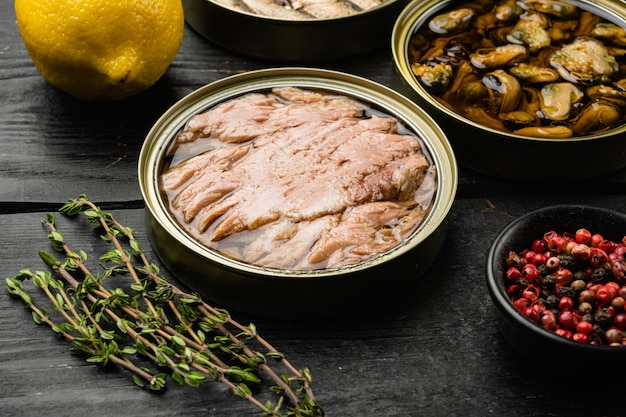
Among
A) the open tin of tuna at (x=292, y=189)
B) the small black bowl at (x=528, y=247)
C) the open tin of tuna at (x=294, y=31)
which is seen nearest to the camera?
the small black bowl at (x=528, y=247)

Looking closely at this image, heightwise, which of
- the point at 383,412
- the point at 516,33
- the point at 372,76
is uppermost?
the point at 516,33

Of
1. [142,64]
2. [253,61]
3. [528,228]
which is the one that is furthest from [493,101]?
[142,64]

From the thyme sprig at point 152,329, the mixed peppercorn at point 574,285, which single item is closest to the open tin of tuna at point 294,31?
the thyme sprig at point 152,329

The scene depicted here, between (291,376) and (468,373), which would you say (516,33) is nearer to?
(468,373)

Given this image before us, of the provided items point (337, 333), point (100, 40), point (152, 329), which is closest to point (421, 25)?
point (100, 40)

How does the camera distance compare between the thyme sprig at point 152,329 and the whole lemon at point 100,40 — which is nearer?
the thyme sprig at point 152,329

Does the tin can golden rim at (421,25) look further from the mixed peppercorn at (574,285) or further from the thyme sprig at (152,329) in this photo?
the thyme sprig at (152,329)

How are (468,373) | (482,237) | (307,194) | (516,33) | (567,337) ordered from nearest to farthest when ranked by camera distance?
(567,337)
(468,373)
(307,194)
(482,237)
(516,33)

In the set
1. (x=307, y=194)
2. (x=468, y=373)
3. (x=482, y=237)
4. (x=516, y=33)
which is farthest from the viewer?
(x=516, y=33)
